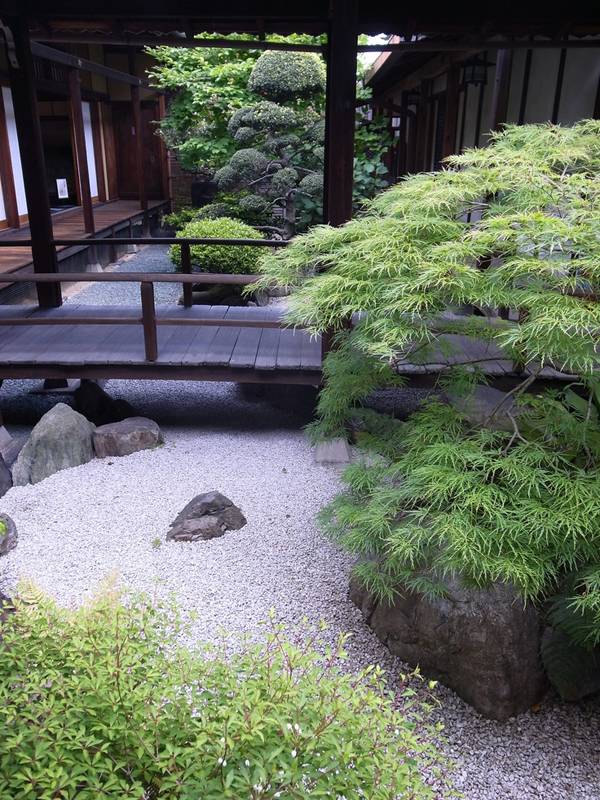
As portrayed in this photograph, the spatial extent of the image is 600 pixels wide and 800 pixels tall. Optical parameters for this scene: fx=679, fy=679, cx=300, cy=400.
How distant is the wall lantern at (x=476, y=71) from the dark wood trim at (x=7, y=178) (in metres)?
6.57

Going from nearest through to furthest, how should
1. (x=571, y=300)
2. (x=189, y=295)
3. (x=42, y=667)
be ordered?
(x=42, y=667) → (x=571, y=300) → (x=189, y=295)

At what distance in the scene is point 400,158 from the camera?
50.6 feet

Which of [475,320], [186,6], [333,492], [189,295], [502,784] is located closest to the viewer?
[502,784]

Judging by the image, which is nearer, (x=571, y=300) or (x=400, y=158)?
(x=571, y=300)

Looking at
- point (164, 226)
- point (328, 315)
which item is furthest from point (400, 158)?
point (328, 315)

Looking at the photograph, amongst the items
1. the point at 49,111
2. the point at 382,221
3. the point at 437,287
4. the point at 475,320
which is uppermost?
the point at 49,111

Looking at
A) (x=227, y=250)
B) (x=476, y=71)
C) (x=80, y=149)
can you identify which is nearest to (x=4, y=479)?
(x=227, y=250)

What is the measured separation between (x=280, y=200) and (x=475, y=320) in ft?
23.9

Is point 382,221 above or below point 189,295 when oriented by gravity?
above

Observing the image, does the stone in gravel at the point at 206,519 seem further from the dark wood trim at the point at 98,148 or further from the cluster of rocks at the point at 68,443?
the dark wood trim at the point at 98,148

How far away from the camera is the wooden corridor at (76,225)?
9258 mm

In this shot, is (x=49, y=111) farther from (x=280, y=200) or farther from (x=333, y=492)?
(x=333, y=492)

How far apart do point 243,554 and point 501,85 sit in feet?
16.8

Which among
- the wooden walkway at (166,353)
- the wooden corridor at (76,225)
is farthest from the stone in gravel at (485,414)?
the wooden corridor at (76,225)
